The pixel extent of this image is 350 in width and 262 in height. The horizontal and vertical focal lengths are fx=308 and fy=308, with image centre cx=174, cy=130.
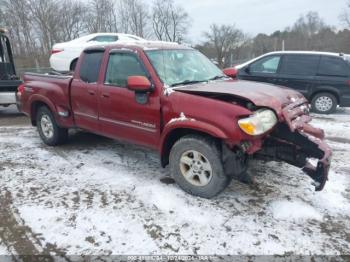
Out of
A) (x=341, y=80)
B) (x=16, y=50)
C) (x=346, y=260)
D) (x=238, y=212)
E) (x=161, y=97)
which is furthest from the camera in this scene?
(x=16, y=50)

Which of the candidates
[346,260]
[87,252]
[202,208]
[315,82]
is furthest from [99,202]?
[315,82]

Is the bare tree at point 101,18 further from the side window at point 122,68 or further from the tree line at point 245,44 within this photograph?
the side window at point 122,68

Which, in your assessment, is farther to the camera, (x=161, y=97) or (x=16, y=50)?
(x=16, y=50)

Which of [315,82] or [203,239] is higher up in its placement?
[315,82]

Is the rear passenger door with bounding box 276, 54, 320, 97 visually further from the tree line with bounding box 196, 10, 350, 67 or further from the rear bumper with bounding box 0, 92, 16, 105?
the tree line with bounding box 196, 10, 350, 67

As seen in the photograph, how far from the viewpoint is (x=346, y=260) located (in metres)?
2.74

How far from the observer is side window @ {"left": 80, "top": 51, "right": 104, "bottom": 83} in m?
4.71

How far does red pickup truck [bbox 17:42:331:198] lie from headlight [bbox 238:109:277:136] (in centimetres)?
1

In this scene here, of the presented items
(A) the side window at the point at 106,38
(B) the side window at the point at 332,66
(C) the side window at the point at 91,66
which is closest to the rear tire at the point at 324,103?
(B) the side window at the point at 332,66

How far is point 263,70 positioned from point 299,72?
1.00m

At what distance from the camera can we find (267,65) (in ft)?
29.9

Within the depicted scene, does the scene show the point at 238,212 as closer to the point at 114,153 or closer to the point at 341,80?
the point at 114,153

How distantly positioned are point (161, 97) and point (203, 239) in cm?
174

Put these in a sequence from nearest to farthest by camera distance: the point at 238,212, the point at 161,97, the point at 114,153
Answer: the point at 238,212 → the point at 161,97 → the point at 114,153
